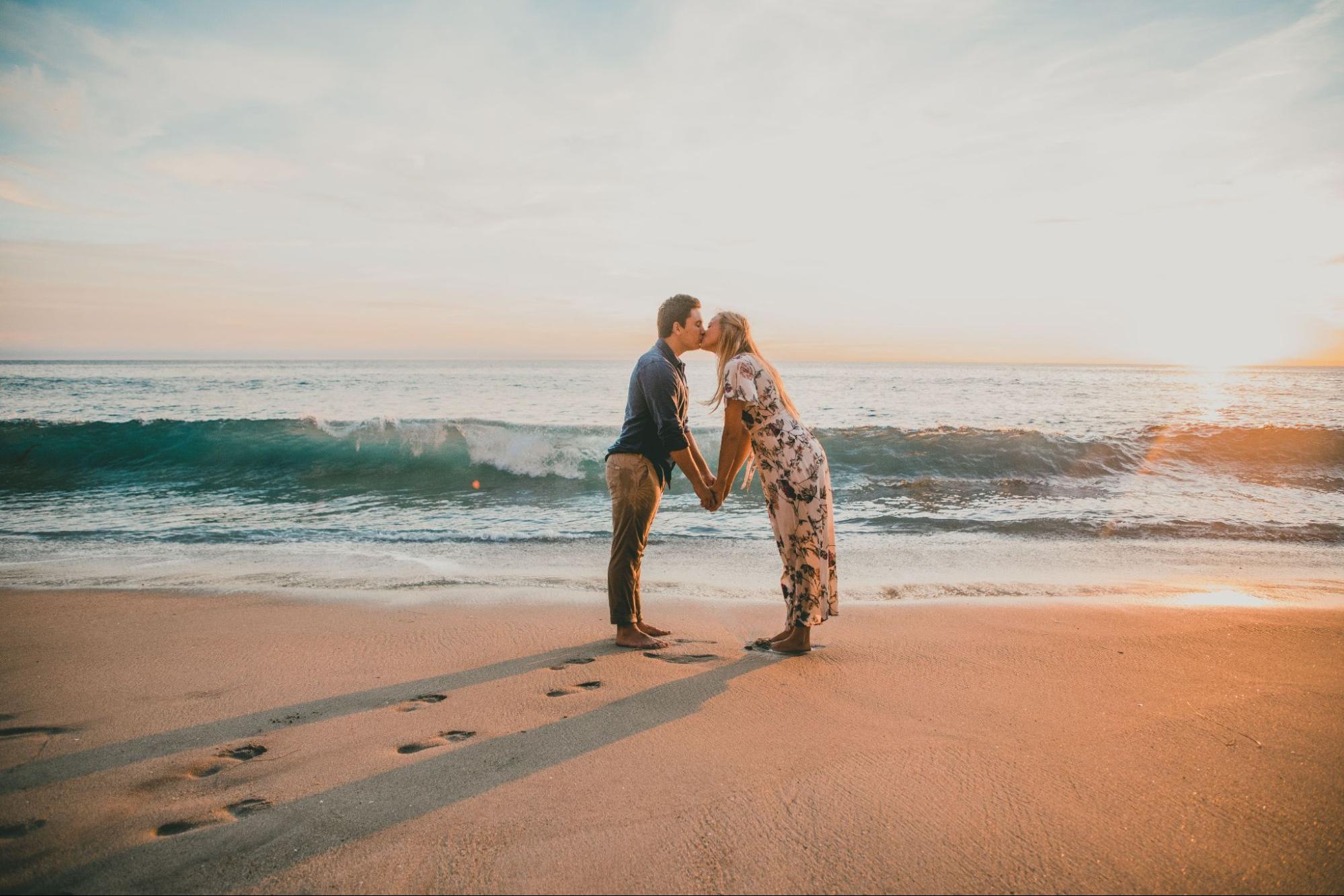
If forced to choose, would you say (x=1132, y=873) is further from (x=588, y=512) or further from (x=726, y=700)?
(x=588, y=512)

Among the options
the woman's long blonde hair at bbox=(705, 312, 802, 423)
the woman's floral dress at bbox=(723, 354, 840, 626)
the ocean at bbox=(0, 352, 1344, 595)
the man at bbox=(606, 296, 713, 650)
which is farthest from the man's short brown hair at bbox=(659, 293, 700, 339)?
the ocean at bbox=(0, 352, 1344, 595)

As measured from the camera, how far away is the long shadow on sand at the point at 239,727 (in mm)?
2699

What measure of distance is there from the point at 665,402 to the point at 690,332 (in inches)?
19.6

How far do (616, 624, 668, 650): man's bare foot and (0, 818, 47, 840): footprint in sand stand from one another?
8.87ft

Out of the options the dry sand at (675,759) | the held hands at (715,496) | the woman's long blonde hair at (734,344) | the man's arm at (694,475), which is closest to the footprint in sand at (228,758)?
the dry sand at (675,759)

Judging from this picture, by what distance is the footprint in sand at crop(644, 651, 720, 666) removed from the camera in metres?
4.15

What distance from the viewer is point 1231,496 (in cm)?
1082

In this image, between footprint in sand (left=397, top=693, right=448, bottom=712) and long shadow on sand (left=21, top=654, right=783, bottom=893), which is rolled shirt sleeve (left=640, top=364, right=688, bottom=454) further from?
footprint in sand (left=397, top=693, right=448, bottom=712)

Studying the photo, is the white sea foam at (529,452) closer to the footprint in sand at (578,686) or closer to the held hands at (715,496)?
the held hands at (715,496)

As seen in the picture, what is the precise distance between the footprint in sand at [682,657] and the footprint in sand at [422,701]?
1.22 metres

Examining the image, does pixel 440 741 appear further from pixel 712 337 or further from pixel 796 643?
pixel 712 337

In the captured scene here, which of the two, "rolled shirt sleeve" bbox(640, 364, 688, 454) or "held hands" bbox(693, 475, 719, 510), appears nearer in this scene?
"rolled shirt sleeve" bbox(640, 364, 688, 454)

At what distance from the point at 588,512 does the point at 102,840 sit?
7940 millimetres

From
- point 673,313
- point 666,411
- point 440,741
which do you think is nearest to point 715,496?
point 666,411
